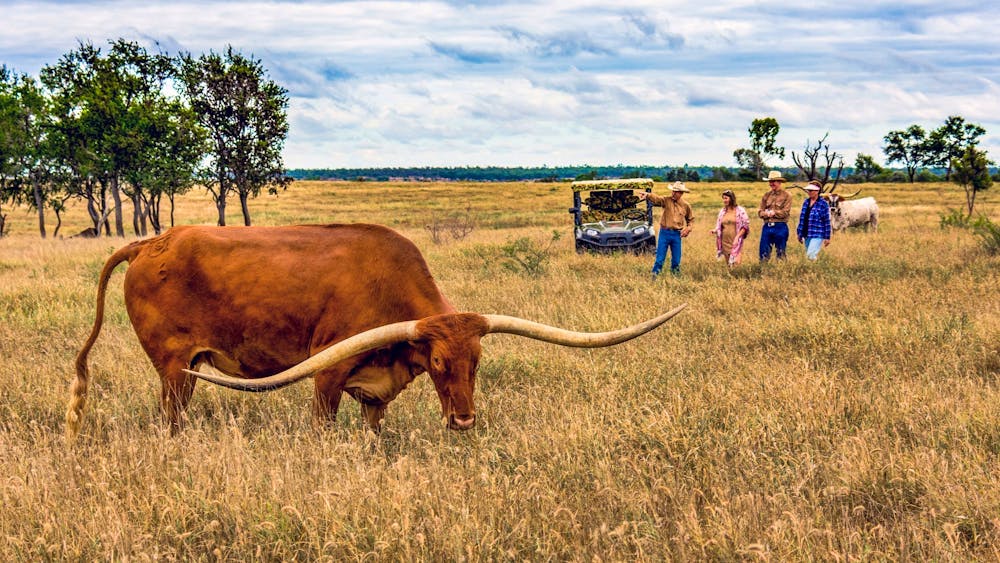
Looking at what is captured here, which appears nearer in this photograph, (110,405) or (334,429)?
(334,429)

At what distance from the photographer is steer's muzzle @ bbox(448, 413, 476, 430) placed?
156 inches

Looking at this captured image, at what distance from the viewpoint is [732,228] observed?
13086 mm

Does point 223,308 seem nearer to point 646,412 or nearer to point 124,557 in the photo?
point 124,557

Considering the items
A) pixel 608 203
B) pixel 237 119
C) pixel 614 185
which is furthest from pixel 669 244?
pixel 237 119

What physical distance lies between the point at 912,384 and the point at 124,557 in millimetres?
5751

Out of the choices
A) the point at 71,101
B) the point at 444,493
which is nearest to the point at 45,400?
the point at 444,493

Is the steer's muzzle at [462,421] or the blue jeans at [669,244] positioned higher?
the blue jeans at [669,244]

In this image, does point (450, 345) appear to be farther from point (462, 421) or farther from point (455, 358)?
point (462, 421)

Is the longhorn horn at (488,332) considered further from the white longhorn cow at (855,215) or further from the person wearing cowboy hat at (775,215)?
the white longhorn cow at (855,215)

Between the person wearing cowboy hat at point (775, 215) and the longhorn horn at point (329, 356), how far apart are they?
9.53 meters

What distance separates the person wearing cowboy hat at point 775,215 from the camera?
12375 mm

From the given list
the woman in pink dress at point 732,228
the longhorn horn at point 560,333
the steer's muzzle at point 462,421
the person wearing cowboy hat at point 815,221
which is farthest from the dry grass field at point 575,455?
the woman in pink dress at point 732,228

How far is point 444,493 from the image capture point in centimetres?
378

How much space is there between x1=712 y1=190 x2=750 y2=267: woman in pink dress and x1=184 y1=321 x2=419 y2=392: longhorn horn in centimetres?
985
